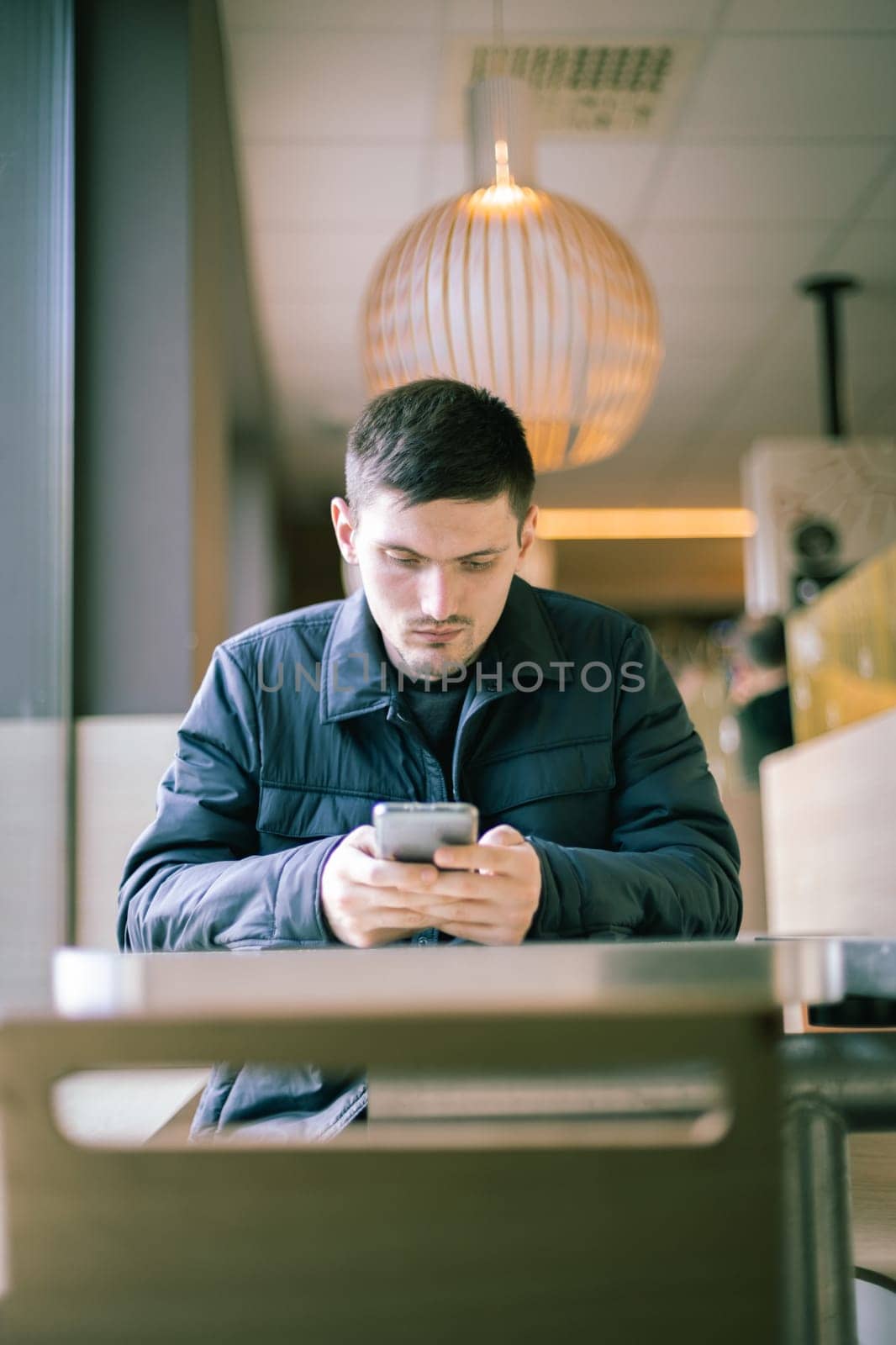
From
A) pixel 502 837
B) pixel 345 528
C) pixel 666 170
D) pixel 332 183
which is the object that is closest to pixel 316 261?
pixel 332 183

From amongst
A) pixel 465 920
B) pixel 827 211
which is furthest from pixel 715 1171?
pixel 827 211

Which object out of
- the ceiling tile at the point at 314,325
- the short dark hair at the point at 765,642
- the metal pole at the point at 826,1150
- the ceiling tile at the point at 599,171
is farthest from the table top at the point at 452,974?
the ceiling tile at the point at 314,325

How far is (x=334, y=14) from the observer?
304cm

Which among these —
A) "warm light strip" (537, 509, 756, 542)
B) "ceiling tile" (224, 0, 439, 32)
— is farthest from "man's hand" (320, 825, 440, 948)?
"warm light strip" (537, 509, 756, 542)

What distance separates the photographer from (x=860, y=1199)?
147cm

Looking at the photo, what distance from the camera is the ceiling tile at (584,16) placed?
9.82 feet

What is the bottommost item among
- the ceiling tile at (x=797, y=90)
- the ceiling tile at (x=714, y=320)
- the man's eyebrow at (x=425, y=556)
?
the man's eyebrow at (x=425, y=556)

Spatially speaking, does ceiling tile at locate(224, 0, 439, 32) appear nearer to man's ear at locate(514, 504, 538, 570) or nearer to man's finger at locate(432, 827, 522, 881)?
man's ear at locate(514, 504, 538, 570)

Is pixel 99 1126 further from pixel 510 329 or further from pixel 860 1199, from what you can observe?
pixel 510 329

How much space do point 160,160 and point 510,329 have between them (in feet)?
2.39

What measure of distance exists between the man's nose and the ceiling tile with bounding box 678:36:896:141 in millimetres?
2212

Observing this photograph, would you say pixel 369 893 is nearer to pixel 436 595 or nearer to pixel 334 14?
pixel 436 595

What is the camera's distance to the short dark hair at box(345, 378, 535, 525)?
4.91 ft

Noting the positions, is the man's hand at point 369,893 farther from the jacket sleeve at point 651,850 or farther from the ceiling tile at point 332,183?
the ceiling tile at point 332,183
